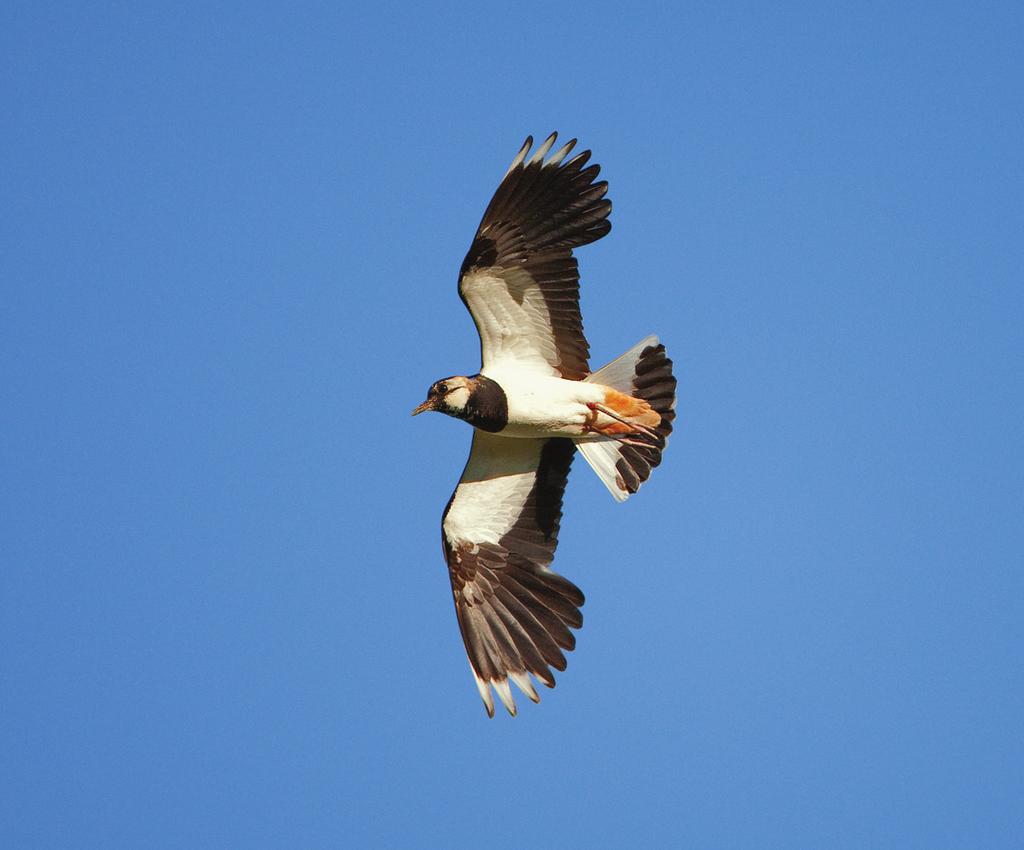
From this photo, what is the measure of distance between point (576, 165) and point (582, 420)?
1494mm

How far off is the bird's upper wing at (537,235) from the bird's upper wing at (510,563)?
3.01 ft

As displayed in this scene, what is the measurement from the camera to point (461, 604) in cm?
878

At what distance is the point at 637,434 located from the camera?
8.75m

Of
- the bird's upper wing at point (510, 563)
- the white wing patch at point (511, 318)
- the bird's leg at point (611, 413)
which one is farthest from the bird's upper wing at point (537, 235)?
the bird's upper wing at point (510, 563)

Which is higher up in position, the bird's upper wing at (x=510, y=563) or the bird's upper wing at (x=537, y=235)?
the bird's upper wing at (x=537, y=235)

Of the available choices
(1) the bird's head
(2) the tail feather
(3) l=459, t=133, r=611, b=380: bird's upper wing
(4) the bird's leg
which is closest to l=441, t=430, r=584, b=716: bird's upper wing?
(2) the tail feather

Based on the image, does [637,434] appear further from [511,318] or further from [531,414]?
[511,318]

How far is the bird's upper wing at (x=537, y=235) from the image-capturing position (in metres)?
8.30

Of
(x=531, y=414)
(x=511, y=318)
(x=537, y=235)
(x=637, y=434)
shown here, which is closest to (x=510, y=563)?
(x=531, y=414)

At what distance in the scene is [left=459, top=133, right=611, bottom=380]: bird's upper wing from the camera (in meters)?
8.30

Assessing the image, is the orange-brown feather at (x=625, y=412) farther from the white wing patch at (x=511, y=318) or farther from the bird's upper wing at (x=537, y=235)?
the bird's upper wing at (x=537, y=235)

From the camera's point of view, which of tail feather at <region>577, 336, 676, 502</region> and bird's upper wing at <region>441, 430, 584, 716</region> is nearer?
bird's upper wing at <region>441, 430, 584, 716</region>

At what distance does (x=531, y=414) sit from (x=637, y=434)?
27.9 inches

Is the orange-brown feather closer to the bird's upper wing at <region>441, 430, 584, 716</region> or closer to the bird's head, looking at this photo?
the bird's upper wing at <region>441, 430, 584, 716</region>
